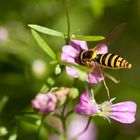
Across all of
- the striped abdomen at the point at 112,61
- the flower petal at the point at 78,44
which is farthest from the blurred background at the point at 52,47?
the striped abdomen at the point at 112,61

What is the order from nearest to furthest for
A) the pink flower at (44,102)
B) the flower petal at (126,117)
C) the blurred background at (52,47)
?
the pink flower at (44,102) → the flower petal at (126,117) → the blurred background at (52,47)

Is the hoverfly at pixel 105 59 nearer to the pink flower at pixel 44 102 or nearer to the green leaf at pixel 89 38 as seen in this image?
the green leaf at pixel 89 38

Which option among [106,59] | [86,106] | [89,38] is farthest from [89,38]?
[86,106]

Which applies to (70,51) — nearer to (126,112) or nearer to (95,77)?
(95,77)

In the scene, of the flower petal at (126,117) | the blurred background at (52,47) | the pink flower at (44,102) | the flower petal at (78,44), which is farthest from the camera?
the blurred background at (52,47)

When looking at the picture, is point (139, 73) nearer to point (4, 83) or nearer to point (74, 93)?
point (4, 83)

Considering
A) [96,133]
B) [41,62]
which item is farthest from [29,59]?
[96,133]

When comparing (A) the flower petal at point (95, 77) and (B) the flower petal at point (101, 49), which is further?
(B) the flower petal at point (101, 49)

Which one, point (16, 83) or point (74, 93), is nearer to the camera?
point (74, 93)
